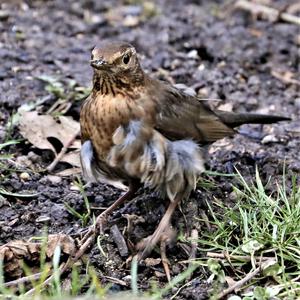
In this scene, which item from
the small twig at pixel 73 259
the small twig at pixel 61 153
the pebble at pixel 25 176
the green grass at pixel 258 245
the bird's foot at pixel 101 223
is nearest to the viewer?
the small twig at pixel 73 259

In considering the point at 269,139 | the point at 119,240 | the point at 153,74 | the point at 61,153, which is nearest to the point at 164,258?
the point at 119,240

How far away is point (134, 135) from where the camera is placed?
4703mm

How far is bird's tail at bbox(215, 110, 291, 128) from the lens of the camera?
5.57 metres

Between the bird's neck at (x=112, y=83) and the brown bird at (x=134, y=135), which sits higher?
the bird's neck at (x=112, y=83)

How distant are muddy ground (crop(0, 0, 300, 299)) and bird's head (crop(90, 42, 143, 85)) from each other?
0.90 m

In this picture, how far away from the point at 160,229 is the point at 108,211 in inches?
14.8

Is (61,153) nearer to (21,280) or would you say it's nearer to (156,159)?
(156,159)

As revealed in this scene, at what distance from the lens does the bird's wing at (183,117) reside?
4895mm

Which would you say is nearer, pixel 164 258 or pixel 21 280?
pixel 21 280

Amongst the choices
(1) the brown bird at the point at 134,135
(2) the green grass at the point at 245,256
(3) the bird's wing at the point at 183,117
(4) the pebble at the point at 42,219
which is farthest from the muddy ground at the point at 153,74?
(3) the bird's wing at the point at 183,117

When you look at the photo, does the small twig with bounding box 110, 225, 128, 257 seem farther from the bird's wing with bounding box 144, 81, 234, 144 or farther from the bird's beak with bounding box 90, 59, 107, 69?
the bird's beak with bounding box 90, 59, 107, 69

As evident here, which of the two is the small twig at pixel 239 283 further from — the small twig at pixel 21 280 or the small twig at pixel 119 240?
the small twig at pixel 21 280

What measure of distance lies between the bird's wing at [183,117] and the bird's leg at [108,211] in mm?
439

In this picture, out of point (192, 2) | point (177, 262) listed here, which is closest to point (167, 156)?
point (177, 262)
